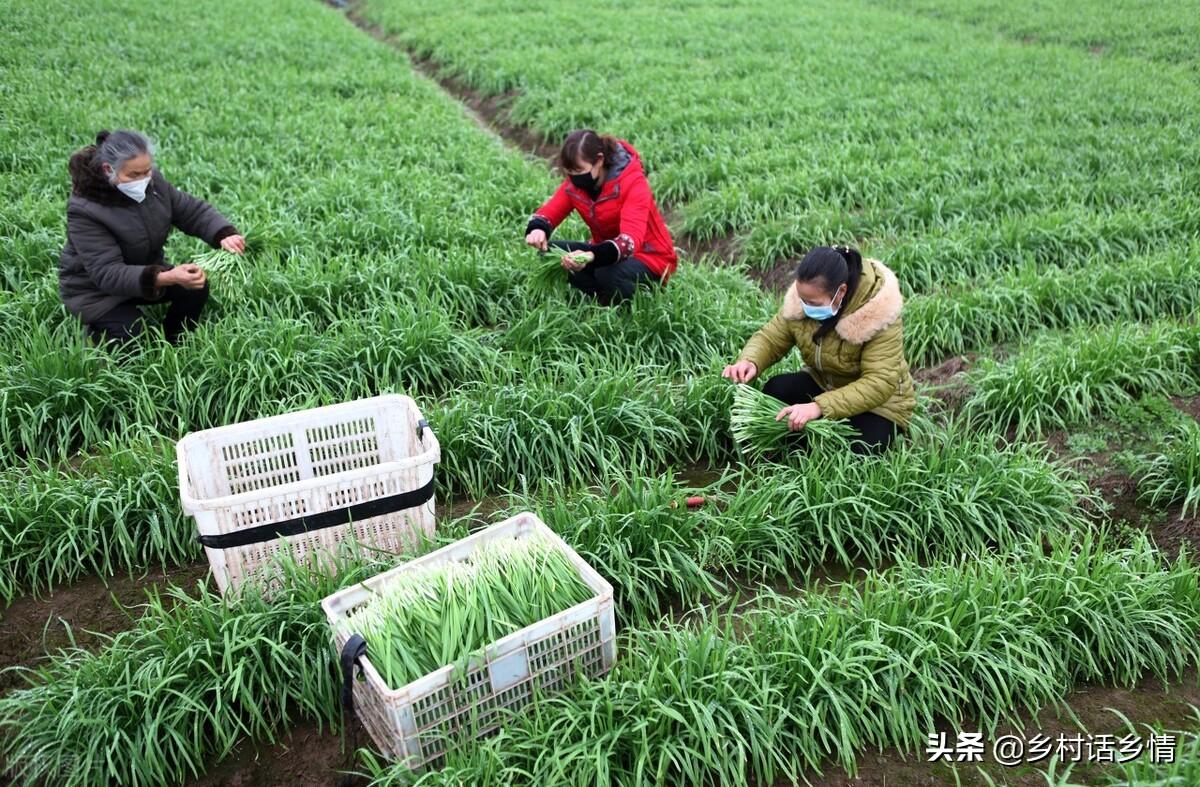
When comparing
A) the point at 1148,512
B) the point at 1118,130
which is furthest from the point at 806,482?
the point at 1118,130

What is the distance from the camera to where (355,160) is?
25.2 ft

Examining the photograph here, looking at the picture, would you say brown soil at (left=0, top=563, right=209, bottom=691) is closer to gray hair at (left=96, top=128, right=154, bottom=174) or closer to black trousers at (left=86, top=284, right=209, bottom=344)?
black trousers at (left=86, top=284, right=209, bottom=344)

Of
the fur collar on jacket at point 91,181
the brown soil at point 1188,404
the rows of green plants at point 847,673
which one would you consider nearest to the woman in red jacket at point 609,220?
the fur collar on jacket at point 91,181

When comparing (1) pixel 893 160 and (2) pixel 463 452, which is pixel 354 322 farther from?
(1) pixel 893 160

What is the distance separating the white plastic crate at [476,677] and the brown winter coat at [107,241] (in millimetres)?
2540

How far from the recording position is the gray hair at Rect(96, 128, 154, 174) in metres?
4.18

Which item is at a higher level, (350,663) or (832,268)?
(832,268)

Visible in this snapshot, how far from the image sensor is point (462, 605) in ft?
8.87

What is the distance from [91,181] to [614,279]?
266 centimetres

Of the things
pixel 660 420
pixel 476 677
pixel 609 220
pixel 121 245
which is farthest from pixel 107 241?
pixel 476 677

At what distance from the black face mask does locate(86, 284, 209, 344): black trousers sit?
2023 millimetres

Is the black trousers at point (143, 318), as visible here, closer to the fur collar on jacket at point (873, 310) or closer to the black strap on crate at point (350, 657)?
the black strap on crate at point (350, 657)

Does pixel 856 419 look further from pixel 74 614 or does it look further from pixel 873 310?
pixel 74 614

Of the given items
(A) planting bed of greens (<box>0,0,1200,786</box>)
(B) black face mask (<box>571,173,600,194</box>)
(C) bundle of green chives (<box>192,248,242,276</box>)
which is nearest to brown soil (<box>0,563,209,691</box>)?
(A) planting bed of greens (<box>0,0,1200,786</box>)
